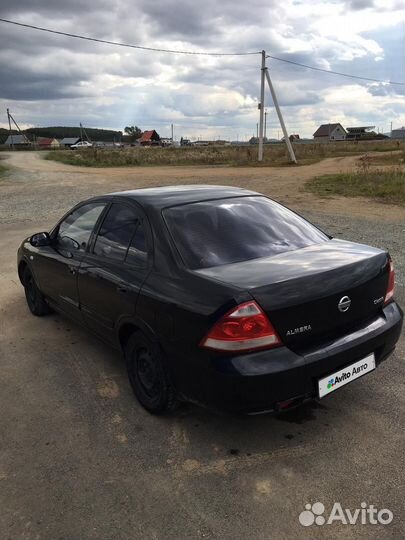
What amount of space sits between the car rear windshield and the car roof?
9cm

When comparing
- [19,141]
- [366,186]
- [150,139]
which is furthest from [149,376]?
[150,139]

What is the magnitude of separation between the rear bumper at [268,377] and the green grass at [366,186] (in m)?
11.1

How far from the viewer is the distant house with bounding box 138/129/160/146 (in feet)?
381

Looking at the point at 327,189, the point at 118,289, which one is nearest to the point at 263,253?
the point at 118,289

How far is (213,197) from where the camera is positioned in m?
3.67

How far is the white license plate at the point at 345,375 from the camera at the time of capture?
269 centimetres

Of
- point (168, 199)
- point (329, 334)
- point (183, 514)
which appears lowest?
point (183, 514)

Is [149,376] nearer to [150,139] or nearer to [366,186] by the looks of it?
[366,186]

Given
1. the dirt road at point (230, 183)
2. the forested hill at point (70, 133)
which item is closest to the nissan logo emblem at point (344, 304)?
the dirt road at point (230, 183)

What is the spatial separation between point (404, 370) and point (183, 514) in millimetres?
2200

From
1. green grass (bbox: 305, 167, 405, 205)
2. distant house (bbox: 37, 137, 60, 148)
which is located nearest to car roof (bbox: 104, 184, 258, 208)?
green grass (bbox: 305, 167, 405, 205)

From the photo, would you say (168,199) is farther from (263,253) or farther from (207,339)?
(207,339)

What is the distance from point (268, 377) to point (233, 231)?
1.18m

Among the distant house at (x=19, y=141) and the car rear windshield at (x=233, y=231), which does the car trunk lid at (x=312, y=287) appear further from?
the distant house at (x=19, y=141)
